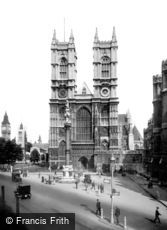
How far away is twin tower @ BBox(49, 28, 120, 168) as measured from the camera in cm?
7231

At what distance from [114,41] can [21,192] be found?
54243 mm

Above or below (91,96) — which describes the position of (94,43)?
above

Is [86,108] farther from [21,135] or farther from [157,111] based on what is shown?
[21,135]

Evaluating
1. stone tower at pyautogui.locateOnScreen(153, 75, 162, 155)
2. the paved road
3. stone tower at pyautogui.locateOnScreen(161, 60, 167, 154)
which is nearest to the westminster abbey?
stone tower at pyautogui.locateOnScreen(153, 75, 162, 155)

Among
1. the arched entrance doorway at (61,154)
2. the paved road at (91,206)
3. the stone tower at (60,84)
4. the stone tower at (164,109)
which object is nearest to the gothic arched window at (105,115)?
the stone tower at (60,84)

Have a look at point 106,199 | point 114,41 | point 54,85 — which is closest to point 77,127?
point 54,85

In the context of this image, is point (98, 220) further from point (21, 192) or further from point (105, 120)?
point (105, 120)

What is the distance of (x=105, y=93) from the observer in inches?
2923

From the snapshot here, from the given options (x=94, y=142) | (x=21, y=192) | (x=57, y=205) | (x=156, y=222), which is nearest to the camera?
(x=156, y=222)

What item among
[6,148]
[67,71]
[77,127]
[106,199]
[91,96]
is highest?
[67,71]

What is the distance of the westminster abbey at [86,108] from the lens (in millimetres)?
72250

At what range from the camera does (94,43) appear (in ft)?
248

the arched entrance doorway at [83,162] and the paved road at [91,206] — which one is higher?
the arched entrance doorway at [83,162]

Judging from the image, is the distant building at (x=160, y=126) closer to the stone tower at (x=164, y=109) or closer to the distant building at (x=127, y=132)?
the stone tower at (x=164, y=109)
